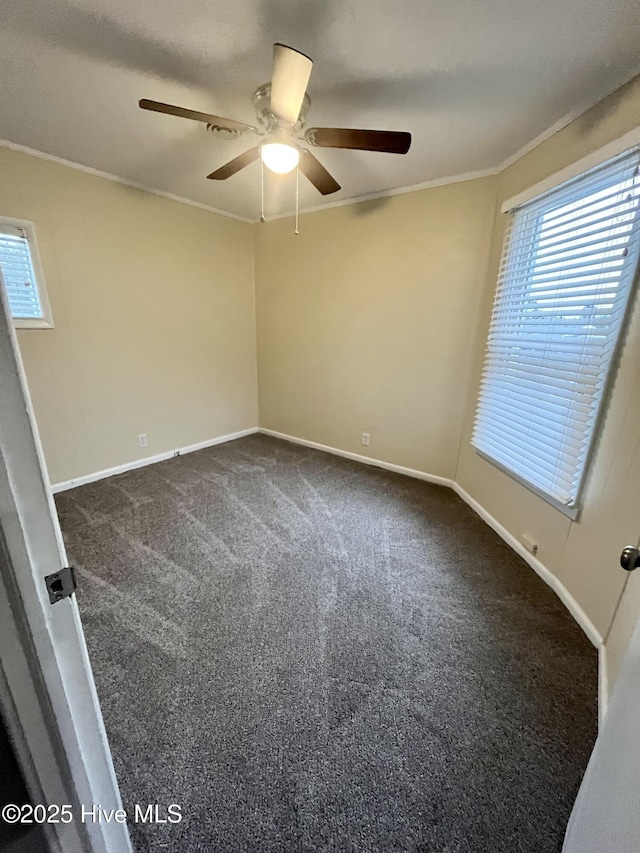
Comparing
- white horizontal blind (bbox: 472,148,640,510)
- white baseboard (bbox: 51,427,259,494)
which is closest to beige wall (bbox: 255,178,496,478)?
white horizontal blind (bbox: 472,148,640,510)

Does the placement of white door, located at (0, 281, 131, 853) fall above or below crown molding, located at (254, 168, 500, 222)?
below

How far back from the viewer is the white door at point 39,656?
1.71 feet

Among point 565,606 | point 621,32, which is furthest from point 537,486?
point 621,32

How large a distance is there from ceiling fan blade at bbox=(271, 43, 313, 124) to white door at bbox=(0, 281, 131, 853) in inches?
55.3

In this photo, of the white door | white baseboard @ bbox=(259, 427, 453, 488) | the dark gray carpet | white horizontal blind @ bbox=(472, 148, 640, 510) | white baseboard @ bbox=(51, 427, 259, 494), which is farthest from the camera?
white baseboard @ bbox=(259, 427, 453, 488)

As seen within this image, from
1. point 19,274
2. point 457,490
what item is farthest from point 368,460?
point 19,274

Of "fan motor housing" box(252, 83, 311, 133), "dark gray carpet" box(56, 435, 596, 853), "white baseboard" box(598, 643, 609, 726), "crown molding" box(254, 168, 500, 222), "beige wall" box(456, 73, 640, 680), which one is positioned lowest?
"dark gray carpet" box(56, 435, 596, 853)

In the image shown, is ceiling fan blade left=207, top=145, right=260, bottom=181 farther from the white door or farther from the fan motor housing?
the white door

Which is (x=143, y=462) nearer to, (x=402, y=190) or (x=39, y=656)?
(x=39, y=656)

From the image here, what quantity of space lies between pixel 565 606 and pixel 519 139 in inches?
107

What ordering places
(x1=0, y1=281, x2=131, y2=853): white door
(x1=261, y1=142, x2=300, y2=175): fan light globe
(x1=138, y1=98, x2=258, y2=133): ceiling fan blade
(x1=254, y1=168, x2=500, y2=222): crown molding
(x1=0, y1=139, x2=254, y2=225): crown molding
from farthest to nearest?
(x1=254, y1=168, x2=500, y2=222): crown molding < (x1=0, y1=139, x2=254, y2=225): crown molding < (x1=261, y1=142, x2=300, y2=175): fan light globe < (x1=138, y1=98, x2=258, y2=133): ceiling fan blade < (x1=0, y1=281, x2=131, y2=853): white door

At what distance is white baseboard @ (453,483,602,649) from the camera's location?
1617mm

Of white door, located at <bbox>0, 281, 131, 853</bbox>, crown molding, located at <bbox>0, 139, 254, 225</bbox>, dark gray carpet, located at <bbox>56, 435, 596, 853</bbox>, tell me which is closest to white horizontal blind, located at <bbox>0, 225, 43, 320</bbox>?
crown molding, located at <bbox>0, 139, 254, 225</bbox>

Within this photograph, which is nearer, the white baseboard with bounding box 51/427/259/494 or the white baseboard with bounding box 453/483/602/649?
the white baseboard with bounding box 453/483/602/649
